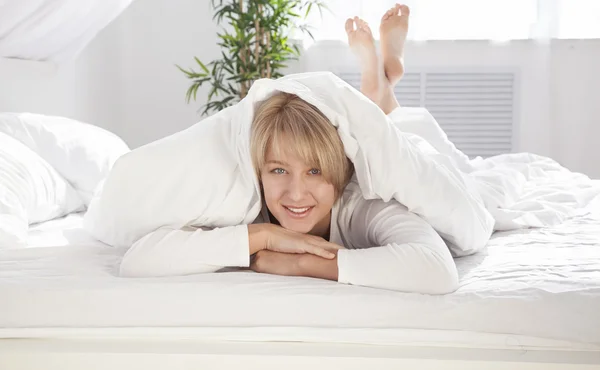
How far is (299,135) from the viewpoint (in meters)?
1.48

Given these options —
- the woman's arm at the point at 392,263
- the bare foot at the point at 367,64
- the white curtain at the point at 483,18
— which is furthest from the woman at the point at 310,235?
the white curtain at the point at 483,18

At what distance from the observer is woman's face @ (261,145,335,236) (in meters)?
1.50

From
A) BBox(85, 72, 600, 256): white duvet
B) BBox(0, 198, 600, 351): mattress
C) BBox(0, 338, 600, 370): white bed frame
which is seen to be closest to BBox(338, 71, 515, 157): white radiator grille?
BBox(85, 72, 600, 256): white duvet

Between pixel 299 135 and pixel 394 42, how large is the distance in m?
1.92

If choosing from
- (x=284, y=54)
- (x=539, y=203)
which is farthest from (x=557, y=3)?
(x=539, y=203)

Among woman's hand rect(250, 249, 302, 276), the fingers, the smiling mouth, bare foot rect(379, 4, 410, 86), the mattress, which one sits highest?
bare foot rect(379, 4, 410, 86)

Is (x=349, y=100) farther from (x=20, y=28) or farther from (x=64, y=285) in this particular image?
(x=20, y=28)

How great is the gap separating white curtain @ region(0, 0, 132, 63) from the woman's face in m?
1.25

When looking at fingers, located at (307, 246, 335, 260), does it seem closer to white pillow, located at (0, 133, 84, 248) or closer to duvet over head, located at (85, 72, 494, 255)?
duvet over head, located at (85, 72, 494, 255)

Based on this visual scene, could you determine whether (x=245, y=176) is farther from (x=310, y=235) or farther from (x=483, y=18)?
(x=483, y=18)

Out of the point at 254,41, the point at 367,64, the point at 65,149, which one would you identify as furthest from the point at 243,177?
the point at 254,41

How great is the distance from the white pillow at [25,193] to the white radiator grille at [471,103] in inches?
102

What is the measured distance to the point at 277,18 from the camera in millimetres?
3936

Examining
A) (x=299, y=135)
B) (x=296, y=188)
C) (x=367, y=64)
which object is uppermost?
(x=367, y=64)
